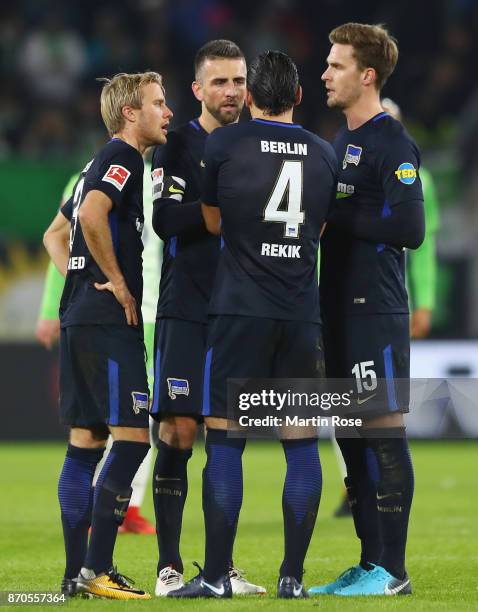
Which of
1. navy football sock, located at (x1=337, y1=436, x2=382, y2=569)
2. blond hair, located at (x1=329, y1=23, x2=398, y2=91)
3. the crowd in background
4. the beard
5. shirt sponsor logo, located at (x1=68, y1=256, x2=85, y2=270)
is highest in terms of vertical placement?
the crowd in background

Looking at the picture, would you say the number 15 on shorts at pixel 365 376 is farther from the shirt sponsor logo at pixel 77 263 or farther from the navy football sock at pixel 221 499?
the shirt sponsor logo at pixel 77 263

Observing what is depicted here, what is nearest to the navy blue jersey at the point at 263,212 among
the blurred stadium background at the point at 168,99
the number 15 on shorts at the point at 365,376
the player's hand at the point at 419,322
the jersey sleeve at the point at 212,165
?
the jersey sleeve at the point at 212,165

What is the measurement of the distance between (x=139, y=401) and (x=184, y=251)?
74cm

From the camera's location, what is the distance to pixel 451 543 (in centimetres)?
754

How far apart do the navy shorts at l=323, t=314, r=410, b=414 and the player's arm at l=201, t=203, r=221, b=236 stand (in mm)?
718

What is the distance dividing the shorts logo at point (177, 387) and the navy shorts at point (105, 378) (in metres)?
0.22

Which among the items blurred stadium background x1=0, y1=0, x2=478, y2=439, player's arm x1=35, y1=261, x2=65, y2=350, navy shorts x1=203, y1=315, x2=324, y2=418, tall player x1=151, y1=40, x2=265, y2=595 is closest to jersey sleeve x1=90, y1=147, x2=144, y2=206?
tall player x1=151, y1=40, x2=265, y2=595

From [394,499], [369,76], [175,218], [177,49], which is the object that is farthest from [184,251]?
[177,49]

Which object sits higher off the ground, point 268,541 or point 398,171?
point 398,171

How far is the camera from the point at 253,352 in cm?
541

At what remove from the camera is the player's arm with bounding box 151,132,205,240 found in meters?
5.75

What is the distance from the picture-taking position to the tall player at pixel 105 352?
5551mm

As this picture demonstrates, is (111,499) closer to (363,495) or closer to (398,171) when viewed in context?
(363,495)

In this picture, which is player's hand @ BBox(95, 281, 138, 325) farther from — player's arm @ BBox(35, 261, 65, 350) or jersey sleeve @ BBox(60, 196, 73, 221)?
player's arm @ BBox(35, 261, 65, 350)
